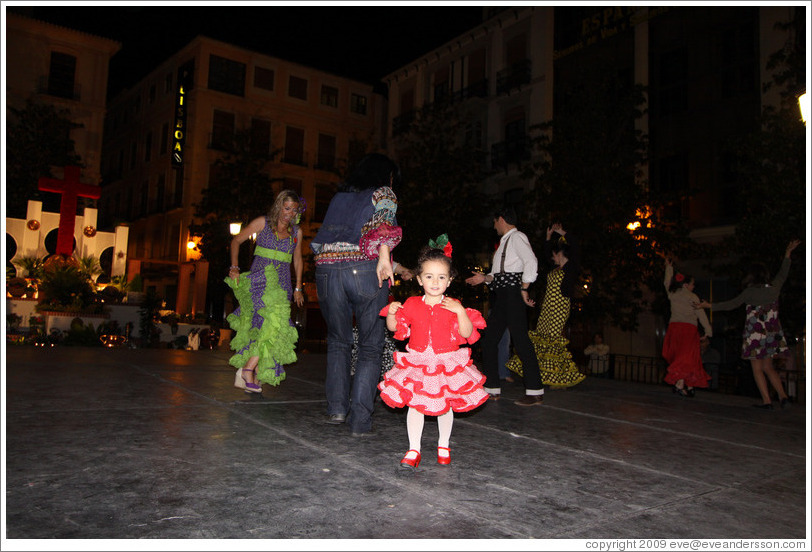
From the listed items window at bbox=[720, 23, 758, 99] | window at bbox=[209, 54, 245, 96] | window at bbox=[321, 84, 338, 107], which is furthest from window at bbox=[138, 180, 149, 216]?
window at bbox=[720, 23, 758, 99]

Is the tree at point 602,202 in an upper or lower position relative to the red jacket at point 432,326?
upper

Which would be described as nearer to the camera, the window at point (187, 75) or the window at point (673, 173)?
the window at point (673, 173)

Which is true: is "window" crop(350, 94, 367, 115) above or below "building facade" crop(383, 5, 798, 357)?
above

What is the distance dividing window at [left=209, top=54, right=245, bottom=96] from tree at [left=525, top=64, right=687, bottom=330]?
925 inches

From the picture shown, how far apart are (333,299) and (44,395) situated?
2359 mm

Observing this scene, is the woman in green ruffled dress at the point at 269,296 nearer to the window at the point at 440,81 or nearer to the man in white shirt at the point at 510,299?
the man in white shirt at the point at 510,299

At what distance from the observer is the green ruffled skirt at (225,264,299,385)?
197 inches

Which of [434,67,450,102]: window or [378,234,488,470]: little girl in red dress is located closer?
[378,234,488,470]: little girl in red dress

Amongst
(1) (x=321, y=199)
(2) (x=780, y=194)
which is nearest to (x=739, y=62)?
(2) (x=780, y=194)

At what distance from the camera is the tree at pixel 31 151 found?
22047mm

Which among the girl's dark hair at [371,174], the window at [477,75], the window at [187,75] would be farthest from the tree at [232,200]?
the girl's dark hair at [371,174]

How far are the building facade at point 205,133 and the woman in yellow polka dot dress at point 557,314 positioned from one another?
21.9 metres

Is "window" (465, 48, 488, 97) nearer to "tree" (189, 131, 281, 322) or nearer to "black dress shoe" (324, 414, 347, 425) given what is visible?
"tree" (189, 131, 281, 322)

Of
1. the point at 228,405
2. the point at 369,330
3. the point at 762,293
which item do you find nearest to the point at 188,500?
the point at 369,330
